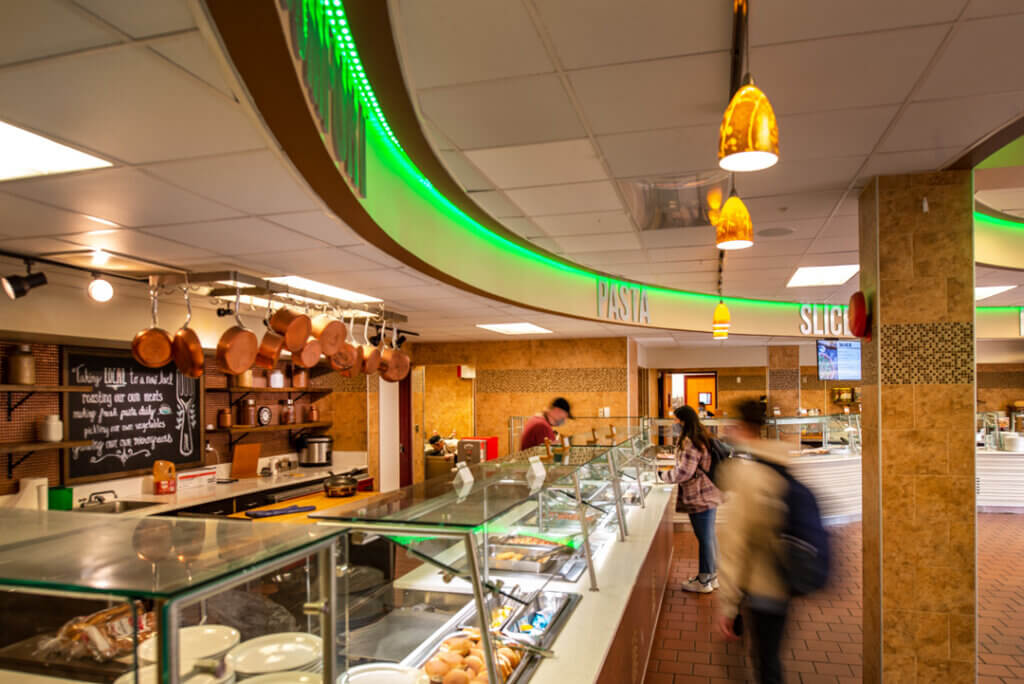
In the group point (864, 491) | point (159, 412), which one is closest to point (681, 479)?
point (864, 491)

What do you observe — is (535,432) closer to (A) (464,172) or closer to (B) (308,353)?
(B) (308,353)

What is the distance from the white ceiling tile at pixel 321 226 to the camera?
3.04 meters

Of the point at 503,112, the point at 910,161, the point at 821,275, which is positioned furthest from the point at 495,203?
the point at 821,275

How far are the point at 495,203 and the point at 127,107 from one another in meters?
2.39

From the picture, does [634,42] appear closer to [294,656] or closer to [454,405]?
[294,656]

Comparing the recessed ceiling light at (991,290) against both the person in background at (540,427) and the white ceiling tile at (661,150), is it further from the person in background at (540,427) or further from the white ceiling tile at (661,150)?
the white ceiling tile at (661,150)

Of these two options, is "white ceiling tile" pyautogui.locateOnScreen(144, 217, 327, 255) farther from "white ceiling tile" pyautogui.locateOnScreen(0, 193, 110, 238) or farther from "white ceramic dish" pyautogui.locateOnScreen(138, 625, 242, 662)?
"white ceramic dish" pyautogui.locateOnScreen(138, 625, 242, 662)

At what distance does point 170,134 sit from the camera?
210 centimetres

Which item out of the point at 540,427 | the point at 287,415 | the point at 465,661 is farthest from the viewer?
the point at 287,415

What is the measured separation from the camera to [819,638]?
476 cm

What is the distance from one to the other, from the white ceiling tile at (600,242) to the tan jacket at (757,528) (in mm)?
2189

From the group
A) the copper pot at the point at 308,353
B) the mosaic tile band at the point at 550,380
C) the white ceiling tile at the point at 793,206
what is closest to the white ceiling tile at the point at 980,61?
the white ceiling tile at the point at 793,206

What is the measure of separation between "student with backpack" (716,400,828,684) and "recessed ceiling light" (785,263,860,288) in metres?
3.94

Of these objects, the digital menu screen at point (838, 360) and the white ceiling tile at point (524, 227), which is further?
the digital menu screen at point (838, 360)
